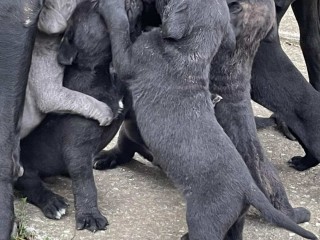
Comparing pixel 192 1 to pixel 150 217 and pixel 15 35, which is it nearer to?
pixel 15 35

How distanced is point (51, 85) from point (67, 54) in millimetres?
161

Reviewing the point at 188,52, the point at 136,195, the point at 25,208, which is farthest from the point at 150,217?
the point at 188,52

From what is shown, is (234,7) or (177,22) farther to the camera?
(234,7)

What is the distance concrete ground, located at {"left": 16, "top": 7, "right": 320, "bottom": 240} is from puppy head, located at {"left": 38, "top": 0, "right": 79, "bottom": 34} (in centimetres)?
82

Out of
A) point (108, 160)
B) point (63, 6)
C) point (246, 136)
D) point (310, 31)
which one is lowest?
point (108, 160)

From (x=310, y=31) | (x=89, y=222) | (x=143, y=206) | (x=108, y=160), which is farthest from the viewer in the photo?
(x=310, y=31)

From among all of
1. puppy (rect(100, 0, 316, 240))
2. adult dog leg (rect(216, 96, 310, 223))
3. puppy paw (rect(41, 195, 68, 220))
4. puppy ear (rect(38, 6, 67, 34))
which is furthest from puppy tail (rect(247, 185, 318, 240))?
puppy ear (rect(38, 6, 67, 34))

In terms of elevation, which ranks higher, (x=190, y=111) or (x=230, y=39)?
(x=230, y=39)

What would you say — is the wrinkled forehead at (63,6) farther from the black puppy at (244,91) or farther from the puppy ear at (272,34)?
the puppy ear at (272,34)

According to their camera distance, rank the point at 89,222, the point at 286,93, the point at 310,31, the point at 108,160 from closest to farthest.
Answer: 1. the point at 89,222
2. the point at 286,93
3. the point at 108,160
4. the point at 310,31

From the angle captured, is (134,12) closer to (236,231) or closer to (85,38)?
(85,38)

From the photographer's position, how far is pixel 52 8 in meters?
4.10

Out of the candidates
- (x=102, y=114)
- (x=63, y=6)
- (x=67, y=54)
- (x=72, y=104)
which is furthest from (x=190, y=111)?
(x=63, y=6)

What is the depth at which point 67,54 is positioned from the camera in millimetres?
4137
